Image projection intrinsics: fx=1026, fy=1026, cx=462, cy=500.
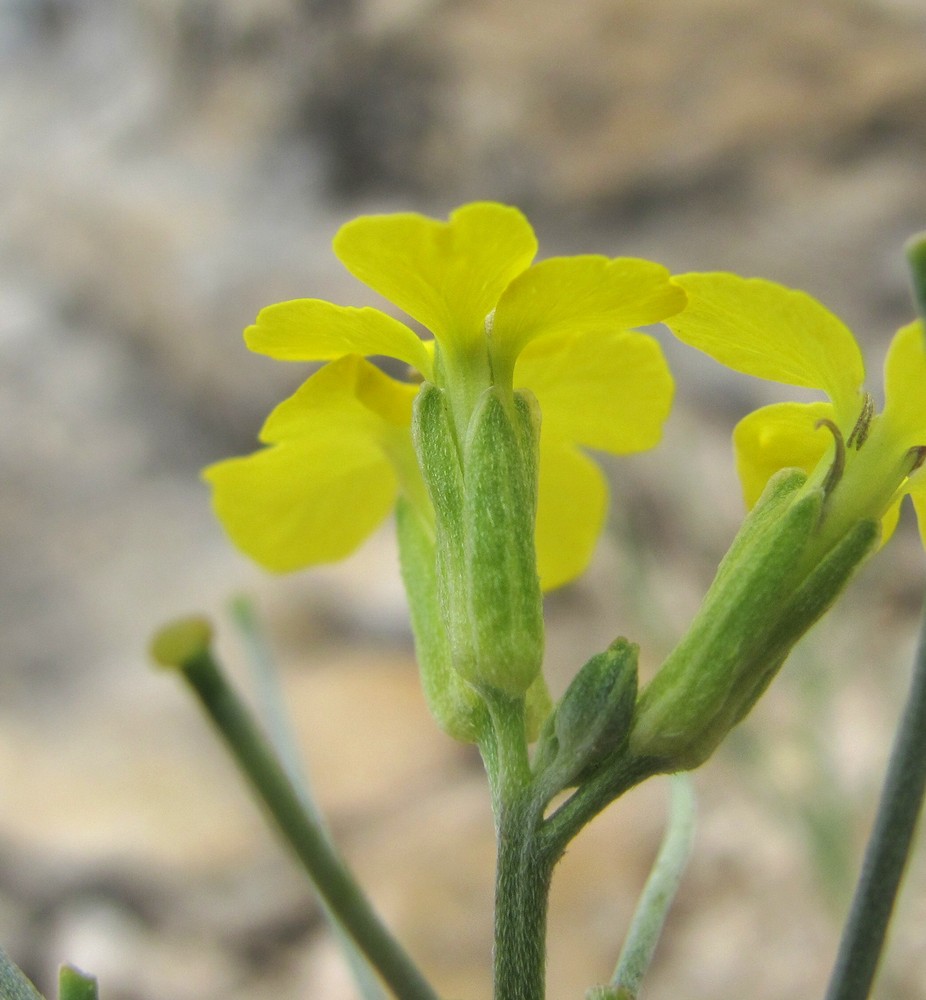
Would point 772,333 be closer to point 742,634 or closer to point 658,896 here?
point 742,634

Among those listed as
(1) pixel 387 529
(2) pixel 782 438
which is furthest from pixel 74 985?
(1) pixel 387 529

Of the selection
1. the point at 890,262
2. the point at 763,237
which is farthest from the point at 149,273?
the point at 890,262

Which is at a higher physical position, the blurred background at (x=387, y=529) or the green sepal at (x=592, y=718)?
the blurred background at (x=387, y=529)

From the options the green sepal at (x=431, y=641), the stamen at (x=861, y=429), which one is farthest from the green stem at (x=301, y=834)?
the stamen at (x=861, y=429)

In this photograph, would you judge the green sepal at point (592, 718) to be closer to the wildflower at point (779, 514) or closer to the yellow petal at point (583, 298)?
the wildflower at point (779, 514)

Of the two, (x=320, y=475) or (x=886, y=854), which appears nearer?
(x=886, y=854)

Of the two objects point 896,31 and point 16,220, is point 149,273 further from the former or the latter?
point 896,31

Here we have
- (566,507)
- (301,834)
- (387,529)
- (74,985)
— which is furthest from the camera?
(387,529)

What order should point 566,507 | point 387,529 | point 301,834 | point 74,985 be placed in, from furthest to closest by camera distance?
point 387,529 < point 566,507 < point 301,834 < point 74,985
